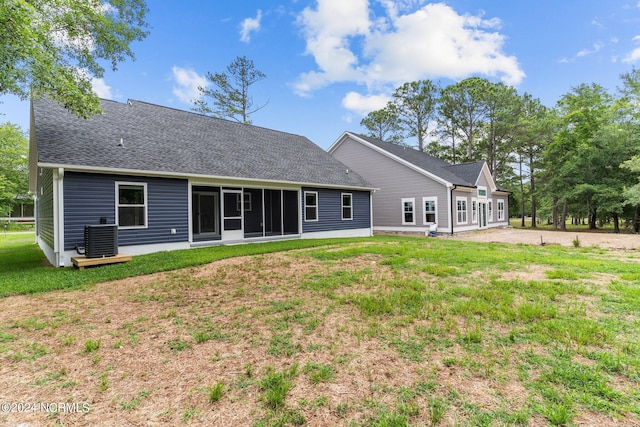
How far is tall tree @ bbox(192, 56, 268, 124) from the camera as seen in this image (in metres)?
22.5

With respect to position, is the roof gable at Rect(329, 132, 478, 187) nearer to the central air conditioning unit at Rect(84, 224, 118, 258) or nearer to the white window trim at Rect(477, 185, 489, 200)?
the white window trim at Rect(477, 185, 489, 200)

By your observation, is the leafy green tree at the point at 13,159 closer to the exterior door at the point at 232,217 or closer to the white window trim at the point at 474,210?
the exterior door at the point at 232,217

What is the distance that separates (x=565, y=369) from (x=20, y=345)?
526 centimetres

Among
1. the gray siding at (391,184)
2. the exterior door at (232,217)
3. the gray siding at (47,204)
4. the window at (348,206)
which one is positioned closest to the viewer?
the gray siding at (47,204)

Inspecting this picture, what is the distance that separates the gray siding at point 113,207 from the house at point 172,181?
26 mm

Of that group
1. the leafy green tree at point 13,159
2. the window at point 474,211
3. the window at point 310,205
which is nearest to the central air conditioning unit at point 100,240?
the window at point 310,205

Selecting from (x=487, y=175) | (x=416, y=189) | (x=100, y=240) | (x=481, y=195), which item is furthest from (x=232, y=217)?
(x=487, y=175)

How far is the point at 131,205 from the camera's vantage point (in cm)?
862

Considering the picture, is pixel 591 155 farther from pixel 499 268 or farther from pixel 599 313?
pixel 599 313

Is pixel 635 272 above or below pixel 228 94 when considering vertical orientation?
below

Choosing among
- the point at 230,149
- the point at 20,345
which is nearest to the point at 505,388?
the point at 20,345

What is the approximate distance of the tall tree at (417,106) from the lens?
29.1 metres

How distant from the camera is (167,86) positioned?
1995 cm

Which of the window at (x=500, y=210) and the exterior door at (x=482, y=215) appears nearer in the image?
the exterior door at (x=482, y=215)
